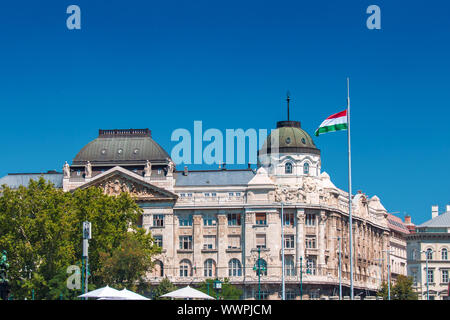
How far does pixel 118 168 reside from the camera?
5901 inches

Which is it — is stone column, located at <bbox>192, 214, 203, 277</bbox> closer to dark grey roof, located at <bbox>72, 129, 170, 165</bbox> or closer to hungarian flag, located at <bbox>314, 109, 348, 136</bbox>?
dark grey roof, located at <bbox>72, 129, 170, 165</bbox>

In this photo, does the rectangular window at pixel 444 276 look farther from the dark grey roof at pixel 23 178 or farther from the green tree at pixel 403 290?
the dark grey roof at pixel 23 178

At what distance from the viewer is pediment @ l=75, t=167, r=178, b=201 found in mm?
148875

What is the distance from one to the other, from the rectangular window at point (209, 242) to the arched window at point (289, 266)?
1094 centimetres

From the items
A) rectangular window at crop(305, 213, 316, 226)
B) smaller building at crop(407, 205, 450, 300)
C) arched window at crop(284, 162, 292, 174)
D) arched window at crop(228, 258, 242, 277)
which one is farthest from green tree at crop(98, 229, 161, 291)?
smaller building at crop(407, 205, 450, 300)

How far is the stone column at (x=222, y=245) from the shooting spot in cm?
14550

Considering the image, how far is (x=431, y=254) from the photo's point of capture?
17612cm

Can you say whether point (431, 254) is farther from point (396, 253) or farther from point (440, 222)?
point (396, 253)

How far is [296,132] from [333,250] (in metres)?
21.0

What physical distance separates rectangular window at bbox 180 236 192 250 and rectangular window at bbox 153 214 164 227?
3824 millimetres

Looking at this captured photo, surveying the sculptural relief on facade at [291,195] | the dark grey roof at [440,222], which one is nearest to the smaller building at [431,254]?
the dark grey roof at [440,222]
